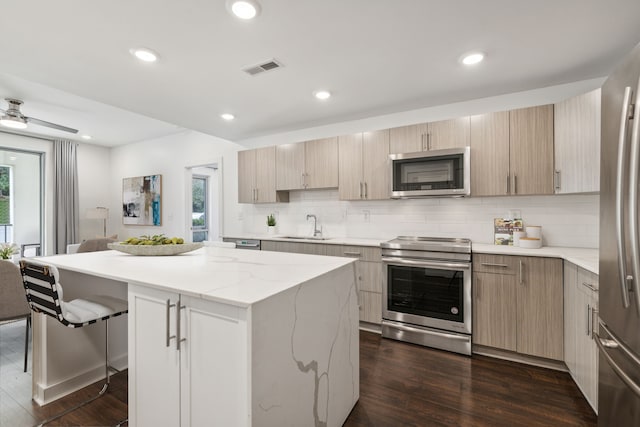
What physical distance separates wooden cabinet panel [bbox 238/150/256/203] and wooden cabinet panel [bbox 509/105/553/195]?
10.4 ft

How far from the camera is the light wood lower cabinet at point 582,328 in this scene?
1.78 meters

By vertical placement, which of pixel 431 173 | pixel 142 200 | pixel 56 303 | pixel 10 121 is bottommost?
pixel 56 303

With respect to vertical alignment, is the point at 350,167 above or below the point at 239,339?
above

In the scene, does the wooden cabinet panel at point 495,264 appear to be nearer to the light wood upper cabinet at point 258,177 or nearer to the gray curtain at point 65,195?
the light wood upper cabinet at point 258,177

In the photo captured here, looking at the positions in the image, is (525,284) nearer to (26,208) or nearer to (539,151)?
(539,151)

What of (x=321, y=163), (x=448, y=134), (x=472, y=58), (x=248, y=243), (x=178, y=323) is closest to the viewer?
(x=178, y=323)

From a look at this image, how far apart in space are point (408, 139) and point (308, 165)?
1291 mm

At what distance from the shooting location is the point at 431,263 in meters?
2.79

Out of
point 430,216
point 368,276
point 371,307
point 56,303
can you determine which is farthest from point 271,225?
point 56,303

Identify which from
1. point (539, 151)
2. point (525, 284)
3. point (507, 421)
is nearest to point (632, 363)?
point (507, 421)

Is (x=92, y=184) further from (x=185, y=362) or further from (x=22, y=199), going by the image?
(x=185, y=362)

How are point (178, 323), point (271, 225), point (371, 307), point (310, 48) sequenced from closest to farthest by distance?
1. point (178, 323)
2. point (310, 48)
3. point (371, 307)
4. point (271, 225)

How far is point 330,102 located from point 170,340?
277cm

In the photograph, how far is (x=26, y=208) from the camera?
5.41m
